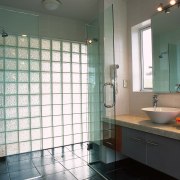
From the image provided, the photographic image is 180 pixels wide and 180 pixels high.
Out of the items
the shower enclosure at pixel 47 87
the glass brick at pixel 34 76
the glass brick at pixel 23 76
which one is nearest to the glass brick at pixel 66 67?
the shower enclosure at pixel 47 87

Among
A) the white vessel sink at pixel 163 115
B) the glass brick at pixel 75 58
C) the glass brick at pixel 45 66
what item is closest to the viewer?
the white vessel sink at pixel 163 115

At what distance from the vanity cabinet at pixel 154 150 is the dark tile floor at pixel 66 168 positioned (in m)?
0.45

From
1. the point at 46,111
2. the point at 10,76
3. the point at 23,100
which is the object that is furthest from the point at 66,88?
the point at 10,76

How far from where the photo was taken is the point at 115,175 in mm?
2398

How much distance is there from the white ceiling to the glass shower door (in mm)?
524

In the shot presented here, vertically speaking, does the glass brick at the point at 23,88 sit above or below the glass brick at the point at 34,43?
below

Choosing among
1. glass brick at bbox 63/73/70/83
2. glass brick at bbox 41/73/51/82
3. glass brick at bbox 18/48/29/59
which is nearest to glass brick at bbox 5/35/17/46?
glass brick at bbox 18/48/29/59

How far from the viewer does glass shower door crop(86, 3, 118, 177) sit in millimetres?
2471

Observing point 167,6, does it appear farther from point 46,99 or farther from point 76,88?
point 46,99

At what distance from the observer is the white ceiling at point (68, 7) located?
292 cm

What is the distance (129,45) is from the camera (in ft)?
9.57

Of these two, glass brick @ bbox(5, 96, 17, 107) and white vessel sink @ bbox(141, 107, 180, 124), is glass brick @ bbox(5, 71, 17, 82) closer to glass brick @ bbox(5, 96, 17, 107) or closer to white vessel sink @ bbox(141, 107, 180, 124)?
glass brick @ bbox(5, 96, 17, 107)

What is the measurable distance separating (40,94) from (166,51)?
2.16m

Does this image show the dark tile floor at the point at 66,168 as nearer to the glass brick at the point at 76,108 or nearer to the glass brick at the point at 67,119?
the glass brick at the point at 67,119
